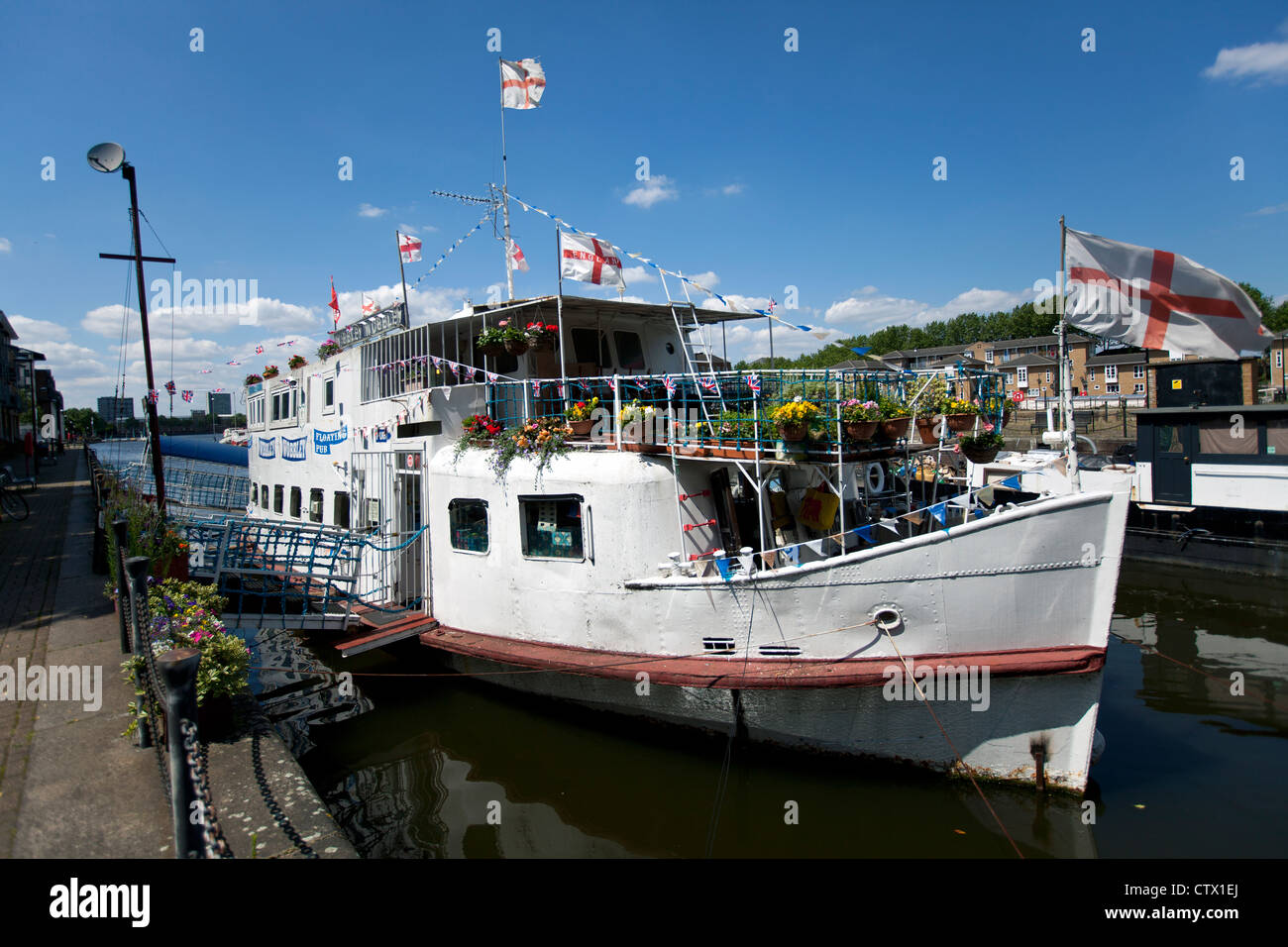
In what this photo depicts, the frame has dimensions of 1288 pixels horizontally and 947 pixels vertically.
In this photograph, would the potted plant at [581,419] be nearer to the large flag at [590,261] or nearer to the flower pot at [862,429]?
the large flag at [590,261]

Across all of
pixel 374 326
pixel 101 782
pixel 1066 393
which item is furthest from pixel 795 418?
pixel 374 326

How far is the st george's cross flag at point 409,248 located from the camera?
1334cm

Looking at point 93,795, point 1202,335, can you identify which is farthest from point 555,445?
point 1202,335

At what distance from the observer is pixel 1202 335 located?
5.86m

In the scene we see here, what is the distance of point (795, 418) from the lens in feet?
22.0

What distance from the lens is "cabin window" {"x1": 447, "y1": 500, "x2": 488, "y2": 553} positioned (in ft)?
30.0

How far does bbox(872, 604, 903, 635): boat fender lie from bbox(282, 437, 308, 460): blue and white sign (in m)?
12.5

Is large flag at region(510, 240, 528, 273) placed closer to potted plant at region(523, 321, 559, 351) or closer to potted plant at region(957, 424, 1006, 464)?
potted plant at region(523, 321, 559, 351)

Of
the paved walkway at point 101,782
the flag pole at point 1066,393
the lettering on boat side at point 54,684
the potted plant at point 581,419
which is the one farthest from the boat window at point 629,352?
the lettering on boat side at point 54,684

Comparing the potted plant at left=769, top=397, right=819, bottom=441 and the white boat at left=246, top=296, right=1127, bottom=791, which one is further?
the potted plant at left=769, top=397, right=819, bottom=441
